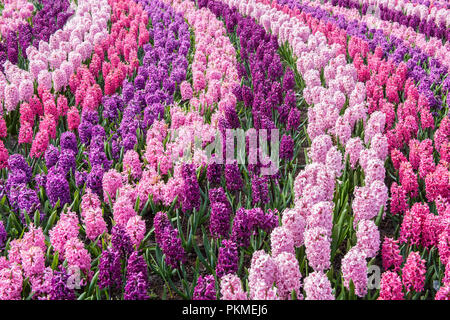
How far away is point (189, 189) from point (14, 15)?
11.4m

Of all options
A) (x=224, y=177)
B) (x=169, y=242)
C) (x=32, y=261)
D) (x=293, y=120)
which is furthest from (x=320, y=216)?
(x=293, y=120)

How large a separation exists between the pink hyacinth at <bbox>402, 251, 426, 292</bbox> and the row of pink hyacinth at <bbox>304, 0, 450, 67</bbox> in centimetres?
661

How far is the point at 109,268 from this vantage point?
3752 millimetres

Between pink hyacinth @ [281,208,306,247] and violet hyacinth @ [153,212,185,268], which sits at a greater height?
pink hyacinth @ [281,208,306,247]

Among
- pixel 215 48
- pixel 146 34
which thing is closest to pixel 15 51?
pixel 146 34

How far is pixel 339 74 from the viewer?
8.05 metres

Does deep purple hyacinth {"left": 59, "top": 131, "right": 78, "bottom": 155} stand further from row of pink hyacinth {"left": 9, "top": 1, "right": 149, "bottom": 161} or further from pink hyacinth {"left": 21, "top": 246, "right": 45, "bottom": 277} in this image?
pink hyacinth {"left": 21, "top": 246, "right": 45, "bottom": 277}

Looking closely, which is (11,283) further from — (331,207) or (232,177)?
(331,207)

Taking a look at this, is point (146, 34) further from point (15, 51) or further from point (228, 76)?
point (228, 76)

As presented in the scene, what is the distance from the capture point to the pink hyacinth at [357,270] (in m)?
3.59

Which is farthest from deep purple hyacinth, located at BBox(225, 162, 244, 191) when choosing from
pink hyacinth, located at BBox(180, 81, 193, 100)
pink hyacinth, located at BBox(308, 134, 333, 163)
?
pink hyacinth, located at BBox(180, 81, 193, 100)

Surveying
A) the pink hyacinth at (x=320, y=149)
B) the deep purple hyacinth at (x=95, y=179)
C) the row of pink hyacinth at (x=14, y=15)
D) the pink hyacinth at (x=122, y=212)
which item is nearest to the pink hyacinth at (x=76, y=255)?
the pink hyacinth at (x=122, y=212)

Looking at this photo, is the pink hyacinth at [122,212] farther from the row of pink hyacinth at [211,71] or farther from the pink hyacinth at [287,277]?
the row of pink hyacinth at [211,71]

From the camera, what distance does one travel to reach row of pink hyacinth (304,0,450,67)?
9.49 meters
